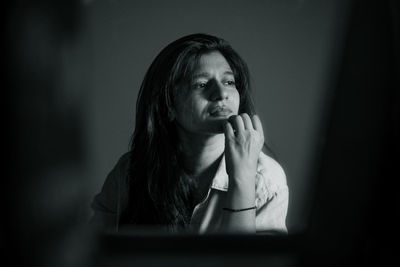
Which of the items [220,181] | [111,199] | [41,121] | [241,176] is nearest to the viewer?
[41,121]

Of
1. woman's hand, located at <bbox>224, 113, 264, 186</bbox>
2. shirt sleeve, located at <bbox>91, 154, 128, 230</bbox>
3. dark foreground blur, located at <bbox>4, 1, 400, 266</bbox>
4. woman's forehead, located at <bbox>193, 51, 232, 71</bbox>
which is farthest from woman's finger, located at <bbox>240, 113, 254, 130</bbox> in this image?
dark foreground blur, located at <bbox>4, 1, 400, 266</bbox>

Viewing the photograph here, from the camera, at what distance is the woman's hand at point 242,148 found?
0.58m

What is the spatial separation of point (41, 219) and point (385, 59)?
75mm

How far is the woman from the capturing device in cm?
62

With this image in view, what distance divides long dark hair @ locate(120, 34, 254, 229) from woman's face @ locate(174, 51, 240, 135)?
2 cm

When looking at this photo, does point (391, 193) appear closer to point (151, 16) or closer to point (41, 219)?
point (41, 219)

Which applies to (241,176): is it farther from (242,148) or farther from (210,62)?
(210,62)

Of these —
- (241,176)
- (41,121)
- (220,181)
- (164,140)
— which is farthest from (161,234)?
(164,140)

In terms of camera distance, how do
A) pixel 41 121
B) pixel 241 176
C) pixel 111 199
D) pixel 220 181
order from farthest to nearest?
pixel 111 199 → pixel 220 181 → pixel 241 176 → pixel 41 121

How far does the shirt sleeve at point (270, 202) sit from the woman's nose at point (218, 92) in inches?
5.5

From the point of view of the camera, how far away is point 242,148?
24.0 inches

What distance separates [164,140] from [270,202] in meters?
0.26

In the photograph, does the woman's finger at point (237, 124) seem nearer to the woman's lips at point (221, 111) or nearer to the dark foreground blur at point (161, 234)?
the woman's lips at point (221, 111)

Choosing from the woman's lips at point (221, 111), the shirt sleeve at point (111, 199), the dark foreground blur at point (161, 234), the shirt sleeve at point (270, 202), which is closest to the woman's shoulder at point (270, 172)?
the shirt sleeve at point (270, 202)
